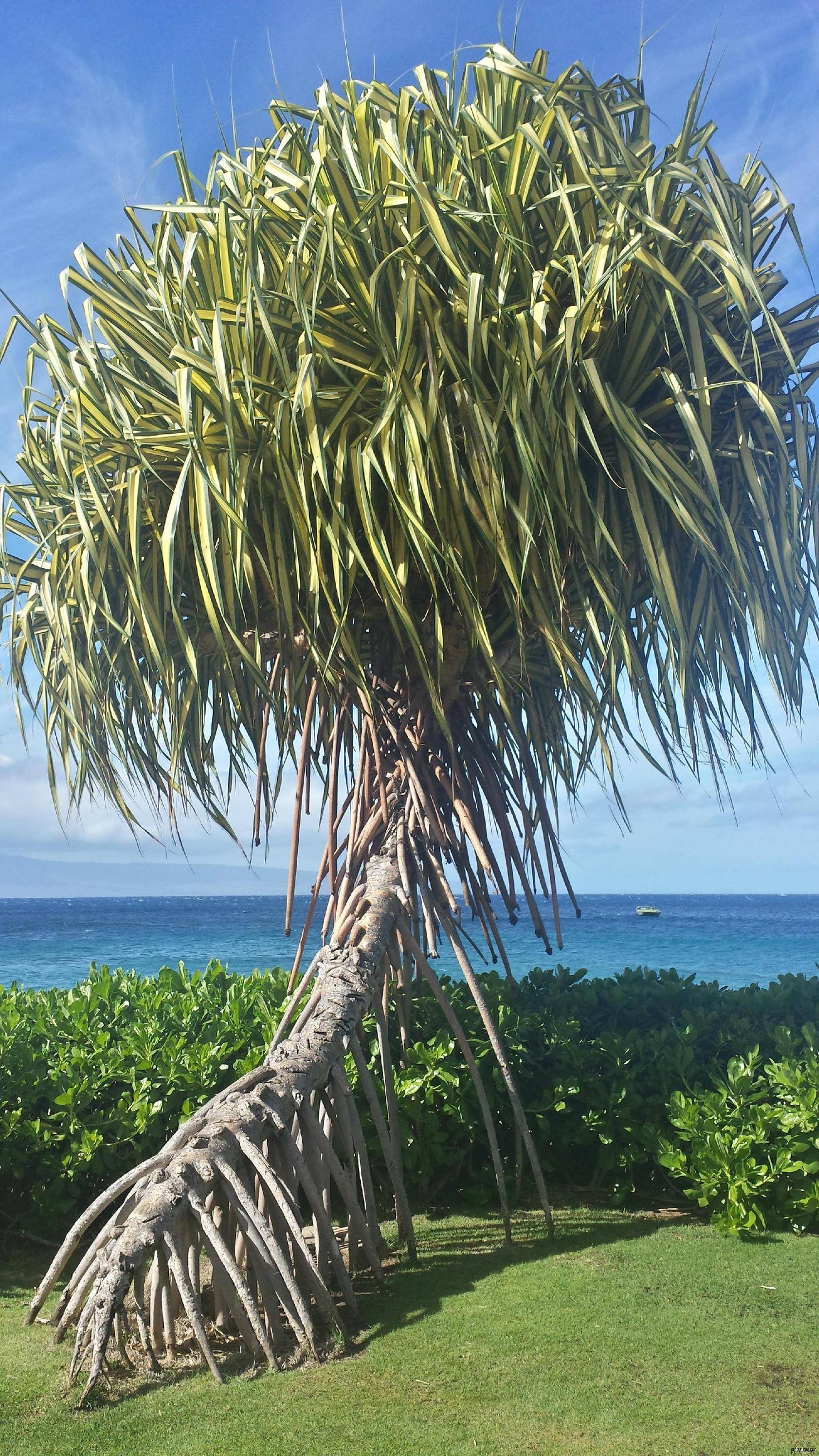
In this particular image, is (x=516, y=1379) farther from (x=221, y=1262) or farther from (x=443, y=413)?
(x=443, y=413)

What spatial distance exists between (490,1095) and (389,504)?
2.48 m

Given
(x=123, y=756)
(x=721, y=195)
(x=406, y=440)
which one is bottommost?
(x=123, y=756)

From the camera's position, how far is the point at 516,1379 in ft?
8.39

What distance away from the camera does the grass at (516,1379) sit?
2.28 m

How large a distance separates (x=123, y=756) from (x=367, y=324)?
1967 millimetres

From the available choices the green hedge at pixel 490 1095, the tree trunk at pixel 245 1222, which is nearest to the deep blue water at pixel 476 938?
the green hedge at pixel 490 1095

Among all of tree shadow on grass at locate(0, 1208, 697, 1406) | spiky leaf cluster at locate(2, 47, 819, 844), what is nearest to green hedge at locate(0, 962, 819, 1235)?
tree shadow on grass at locate(0, 1208, 697, 1406)

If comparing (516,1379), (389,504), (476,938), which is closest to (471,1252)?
(516,1379)

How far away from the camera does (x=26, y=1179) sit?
3.90m

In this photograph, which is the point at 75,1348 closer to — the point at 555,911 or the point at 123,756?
the point at 123,756

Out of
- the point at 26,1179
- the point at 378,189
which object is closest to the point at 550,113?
the point at 378,189

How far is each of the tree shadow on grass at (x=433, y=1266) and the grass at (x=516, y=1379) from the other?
0.01 meters

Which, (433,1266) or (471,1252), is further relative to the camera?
(471,1252)

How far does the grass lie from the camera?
2.28m
